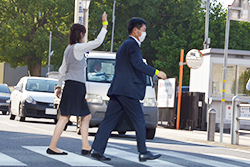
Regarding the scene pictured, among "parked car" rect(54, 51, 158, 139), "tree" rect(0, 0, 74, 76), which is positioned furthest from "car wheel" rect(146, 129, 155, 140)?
"tree" rect(0, 0, 74, 76)

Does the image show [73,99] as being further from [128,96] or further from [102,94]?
[102,94]

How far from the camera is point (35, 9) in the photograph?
148 ft

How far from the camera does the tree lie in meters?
44.8

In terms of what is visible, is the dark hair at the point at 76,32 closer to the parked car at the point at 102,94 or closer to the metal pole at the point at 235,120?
the parked car at the point at 102,94

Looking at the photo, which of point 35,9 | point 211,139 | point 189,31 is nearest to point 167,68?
point 189,31

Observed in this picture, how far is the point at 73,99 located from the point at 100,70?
521cm

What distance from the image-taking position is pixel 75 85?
7383 millimetres

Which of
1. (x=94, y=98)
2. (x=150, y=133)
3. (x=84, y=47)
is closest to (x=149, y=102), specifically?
(x=150, y=133)

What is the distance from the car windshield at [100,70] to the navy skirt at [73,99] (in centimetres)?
476

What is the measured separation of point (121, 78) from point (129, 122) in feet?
2.03

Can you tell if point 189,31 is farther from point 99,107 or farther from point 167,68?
point 99,107

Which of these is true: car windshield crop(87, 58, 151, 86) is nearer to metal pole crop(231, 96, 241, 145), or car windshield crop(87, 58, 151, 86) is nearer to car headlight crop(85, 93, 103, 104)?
car headlight crop(85, 93, 103, 104)

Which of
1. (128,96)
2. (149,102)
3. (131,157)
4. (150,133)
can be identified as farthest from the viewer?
(150,133)

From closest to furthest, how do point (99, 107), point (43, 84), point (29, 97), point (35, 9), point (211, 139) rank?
point (99, 107) → point (211, 139) → point (29, 97) → point (43, 84) → point (35, 9)
